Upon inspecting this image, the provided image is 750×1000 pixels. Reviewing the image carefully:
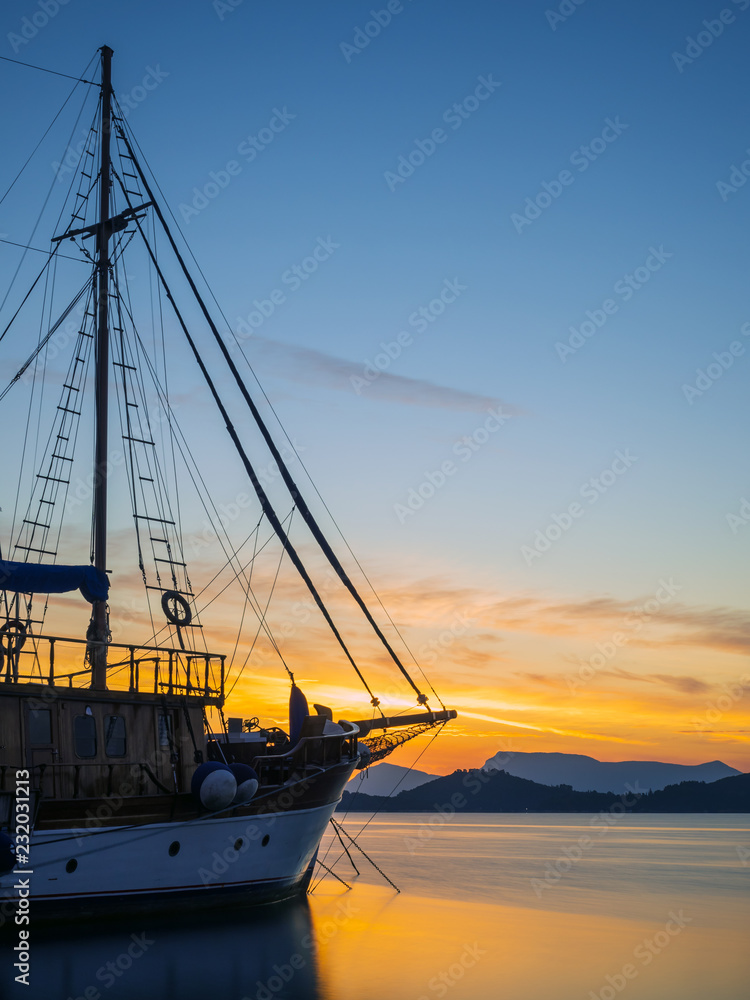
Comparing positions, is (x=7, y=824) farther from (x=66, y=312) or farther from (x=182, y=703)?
(x=66, y=312)

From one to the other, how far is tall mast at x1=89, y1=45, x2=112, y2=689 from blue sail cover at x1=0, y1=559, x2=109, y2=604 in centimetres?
47

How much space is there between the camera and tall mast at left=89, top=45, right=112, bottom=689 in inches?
1118

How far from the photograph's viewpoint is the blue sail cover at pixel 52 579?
26594mm

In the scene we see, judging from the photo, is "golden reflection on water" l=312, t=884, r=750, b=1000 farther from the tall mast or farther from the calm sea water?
the tall mast

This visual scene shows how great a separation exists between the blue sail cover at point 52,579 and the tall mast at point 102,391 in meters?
0.47

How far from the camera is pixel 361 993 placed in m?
21.7

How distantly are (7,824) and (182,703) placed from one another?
6459mm

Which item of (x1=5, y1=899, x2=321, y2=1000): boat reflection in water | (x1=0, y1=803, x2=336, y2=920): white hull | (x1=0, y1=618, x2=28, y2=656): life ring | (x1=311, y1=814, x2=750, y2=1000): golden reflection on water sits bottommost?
(x1=311, y1=814, x2=750, y2=1000): golden reflection on water

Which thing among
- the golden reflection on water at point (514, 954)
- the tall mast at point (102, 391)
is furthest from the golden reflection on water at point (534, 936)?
the tall mast at point (102, 391)

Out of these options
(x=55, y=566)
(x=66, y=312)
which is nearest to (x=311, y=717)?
(x=55, y=566)

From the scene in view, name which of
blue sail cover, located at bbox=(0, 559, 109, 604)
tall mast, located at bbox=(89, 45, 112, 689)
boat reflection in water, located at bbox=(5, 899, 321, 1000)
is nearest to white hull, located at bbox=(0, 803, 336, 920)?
boat reflection in water, located at bbox=(5, 899, 321, 1000)

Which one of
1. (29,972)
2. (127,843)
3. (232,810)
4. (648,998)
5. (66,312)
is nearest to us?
(29,972)

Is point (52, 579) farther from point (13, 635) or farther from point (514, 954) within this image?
point (514, 954)

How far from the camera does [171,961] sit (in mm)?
22734
